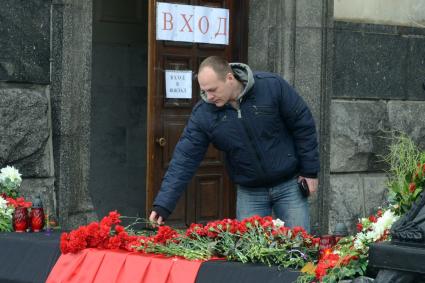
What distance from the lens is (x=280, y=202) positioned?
6.70 m

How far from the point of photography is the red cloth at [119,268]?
16.6 feet

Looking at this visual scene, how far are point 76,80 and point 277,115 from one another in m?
2.31

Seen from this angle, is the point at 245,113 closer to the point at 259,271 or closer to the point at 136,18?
the point at 259,271

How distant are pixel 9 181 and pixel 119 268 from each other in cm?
223

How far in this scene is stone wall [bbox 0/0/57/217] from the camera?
312 inches

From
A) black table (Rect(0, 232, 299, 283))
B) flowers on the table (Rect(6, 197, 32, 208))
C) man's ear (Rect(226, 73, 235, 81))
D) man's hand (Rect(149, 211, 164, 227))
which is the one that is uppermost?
man's ear (Rect(226, 73, 235, 81))

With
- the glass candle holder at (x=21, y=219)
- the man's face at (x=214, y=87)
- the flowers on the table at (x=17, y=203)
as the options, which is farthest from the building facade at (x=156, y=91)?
the man's face at (x=214, y=87)

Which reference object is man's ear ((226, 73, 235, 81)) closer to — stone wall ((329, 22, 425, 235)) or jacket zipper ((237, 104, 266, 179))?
jacket zipper ((237, 104, 266, 179))

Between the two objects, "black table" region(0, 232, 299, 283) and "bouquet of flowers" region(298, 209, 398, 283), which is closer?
"bouquet of flowers" region(298, 209, 398, 283)

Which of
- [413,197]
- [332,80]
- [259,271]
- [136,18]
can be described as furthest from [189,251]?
[136,18]

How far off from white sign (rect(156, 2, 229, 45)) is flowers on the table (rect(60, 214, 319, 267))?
3.80 m

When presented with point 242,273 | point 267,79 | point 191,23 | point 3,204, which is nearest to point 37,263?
point 3,204

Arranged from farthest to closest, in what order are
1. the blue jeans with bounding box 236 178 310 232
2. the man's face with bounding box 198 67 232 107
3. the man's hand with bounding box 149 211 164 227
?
the blue jeans with bounding box 236 178 310 232 < the man's face with bounding box 198 67 232 107 < the man's hand with bounding box 149 211 164 227

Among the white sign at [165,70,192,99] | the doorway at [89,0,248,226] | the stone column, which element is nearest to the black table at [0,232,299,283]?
the stone column
